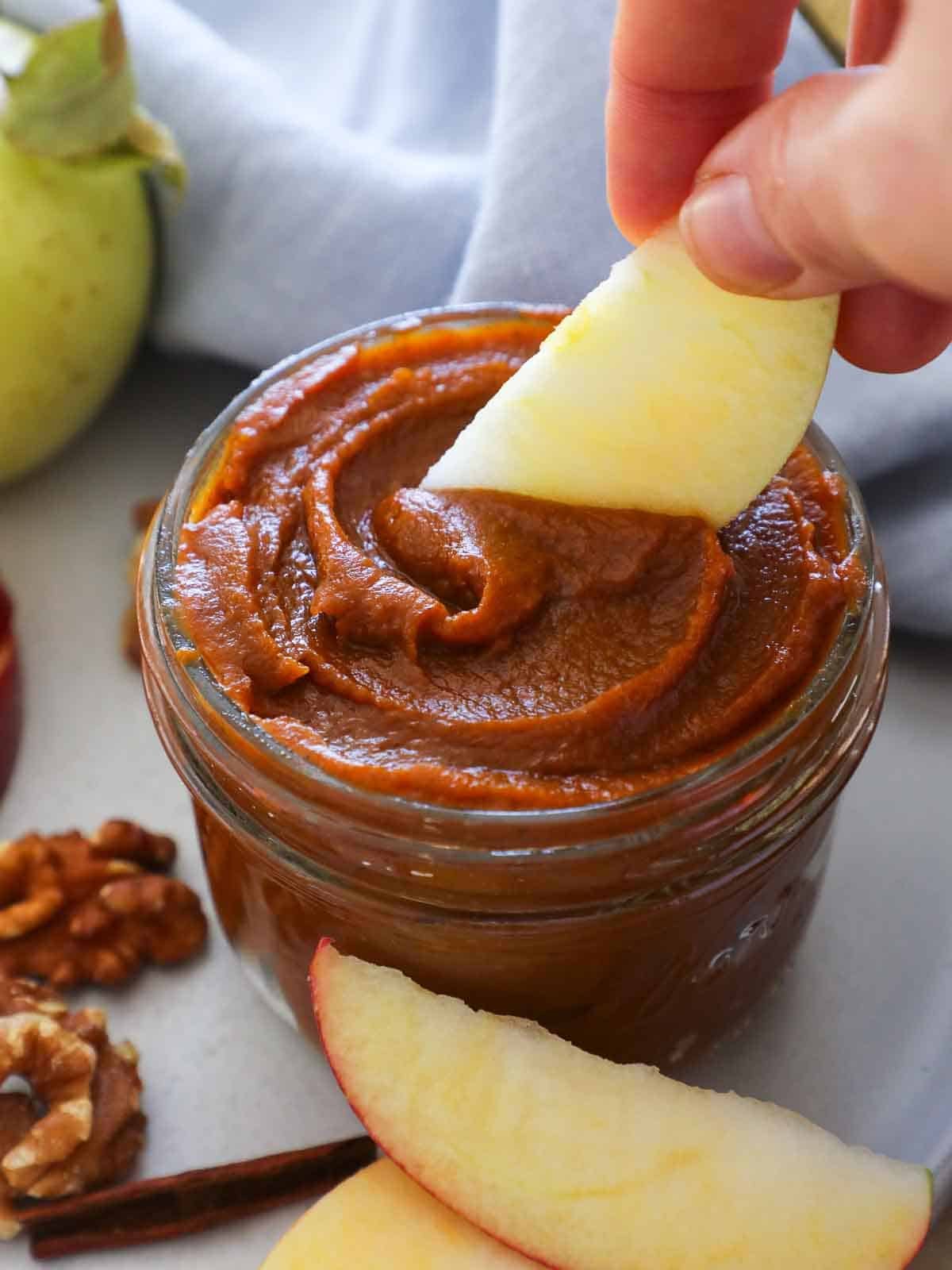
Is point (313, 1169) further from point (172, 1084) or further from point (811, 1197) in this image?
point (811, 1197)

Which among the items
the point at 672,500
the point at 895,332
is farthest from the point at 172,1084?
the point at 895,332

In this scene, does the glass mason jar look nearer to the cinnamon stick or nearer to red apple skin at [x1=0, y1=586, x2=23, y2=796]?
the cinnamon stick

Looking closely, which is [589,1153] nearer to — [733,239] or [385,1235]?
[385,1235]

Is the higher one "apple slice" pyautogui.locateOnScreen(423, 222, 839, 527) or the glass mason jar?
"apple slice" pyautogui.locateOnScreen(423, 222, 839, 527)

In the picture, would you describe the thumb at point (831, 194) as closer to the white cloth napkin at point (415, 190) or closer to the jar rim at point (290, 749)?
the jar rim at point (290, 749)

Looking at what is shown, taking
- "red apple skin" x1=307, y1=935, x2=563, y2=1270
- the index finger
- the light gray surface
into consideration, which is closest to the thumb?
Result: the index finger

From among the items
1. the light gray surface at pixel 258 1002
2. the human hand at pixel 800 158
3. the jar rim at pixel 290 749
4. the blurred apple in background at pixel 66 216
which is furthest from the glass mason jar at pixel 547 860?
the blurred apple in background at pixel 66 216
